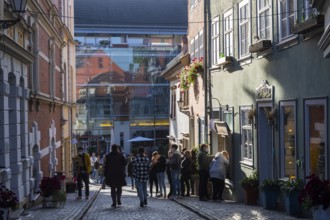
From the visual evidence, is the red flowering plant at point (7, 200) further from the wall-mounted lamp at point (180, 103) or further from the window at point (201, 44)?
the wall-mounted lamp at point (180, 103)

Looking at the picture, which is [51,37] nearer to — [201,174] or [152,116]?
[201,174]

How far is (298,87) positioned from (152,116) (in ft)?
144

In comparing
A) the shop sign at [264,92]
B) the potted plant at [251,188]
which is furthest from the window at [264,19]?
the potted plant at [251,188]

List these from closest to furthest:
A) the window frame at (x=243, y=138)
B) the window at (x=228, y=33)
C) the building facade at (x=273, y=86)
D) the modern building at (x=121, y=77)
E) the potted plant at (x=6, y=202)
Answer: the potted plant at (x=6, y=202) → the building facade at (x=273, y=86) → the window frame at (x=243, y=138) → the window at (x=228, y=33) → the modern building at (x=121, y=77)

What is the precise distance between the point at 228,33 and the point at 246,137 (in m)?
3.81

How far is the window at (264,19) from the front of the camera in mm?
14289

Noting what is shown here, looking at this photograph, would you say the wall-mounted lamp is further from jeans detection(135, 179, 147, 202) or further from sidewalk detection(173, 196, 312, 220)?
sidewalk detection(173, 196, 312, 220)

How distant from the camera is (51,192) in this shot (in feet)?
47.3

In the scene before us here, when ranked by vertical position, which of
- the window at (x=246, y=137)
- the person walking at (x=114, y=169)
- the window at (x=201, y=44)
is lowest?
the person walking at (x=114, y=169)

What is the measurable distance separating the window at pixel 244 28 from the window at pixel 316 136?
498 cm

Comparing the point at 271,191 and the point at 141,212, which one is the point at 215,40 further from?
the point at 141,212

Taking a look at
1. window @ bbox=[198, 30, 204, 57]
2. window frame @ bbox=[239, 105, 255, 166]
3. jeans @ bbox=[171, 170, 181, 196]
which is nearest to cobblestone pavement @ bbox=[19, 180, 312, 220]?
window frame @ bbox=[239, 105, 255, 166]

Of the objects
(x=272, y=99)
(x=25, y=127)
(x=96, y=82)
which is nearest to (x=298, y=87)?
(x=272, y=99)

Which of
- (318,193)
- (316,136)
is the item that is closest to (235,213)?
(316,136)
